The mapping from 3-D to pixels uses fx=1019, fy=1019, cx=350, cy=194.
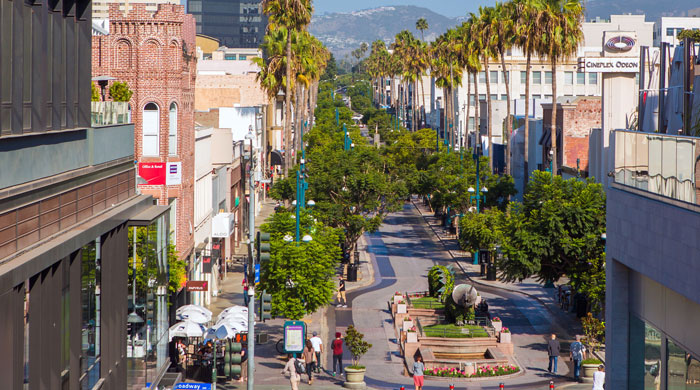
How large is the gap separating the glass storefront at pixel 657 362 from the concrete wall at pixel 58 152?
11516mm

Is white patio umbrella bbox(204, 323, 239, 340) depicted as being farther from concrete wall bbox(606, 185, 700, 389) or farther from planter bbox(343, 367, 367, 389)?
concrete wall bbox(606, 185, 700, 389)

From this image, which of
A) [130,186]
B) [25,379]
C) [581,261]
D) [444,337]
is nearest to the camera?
[25,379]

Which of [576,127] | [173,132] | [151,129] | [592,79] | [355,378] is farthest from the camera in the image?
[592,79]

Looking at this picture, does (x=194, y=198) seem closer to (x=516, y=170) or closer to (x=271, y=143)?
(x=516, y=170)

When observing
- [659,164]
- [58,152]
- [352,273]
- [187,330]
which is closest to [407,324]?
[187,330]

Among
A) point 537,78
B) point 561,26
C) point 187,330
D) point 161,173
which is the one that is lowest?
point 187,330

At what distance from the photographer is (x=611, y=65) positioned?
5088 cm

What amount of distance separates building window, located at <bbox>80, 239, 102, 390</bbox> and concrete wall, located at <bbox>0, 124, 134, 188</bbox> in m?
1.66

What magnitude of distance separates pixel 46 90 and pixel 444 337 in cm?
2730

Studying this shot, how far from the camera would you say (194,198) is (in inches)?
1928

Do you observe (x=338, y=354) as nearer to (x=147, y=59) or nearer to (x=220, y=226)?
(x=147, y=59)

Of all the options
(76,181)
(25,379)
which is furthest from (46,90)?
(25,379)

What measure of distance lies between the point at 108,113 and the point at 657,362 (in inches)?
493

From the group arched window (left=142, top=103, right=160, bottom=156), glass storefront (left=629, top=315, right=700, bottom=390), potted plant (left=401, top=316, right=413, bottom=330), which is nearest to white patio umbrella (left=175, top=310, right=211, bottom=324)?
arched window (left=142, top=103, right=160, bottom=156)
